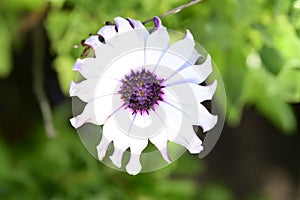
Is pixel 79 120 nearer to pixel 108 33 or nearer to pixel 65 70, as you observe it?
pixel 108 33

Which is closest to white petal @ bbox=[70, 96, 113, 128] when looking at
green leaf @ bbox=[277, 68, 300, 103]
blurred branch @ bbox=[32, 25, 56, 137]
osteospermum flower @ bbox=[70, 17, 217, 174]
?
osteospermum flower @ bbox=[70, 17, 217, 174]

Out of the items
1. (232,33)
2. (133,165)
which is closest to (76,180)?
(232,33)

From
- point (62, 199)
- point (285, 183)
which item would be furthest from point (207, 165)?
point (62, 199)

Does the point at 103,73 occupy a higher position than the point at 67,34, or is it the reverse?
the point at 103,73

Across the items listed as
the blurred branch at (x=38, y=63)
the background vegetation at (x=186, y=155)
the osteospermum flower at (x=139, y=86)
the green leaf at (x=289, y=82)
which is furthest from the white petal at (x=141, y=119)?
the blurred branch at (x=38, y=63)

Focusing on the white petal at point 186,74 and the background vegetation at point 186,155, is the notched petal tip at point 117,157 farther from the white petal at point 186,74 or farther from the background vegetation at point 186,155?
the background vegetation at point 186,155

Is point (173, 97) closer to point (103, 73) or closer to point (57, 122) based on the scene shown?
point (103, 73)

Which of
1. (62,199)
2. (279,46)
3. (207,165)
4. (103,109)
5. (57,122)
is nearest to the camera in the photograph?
(103,109)
